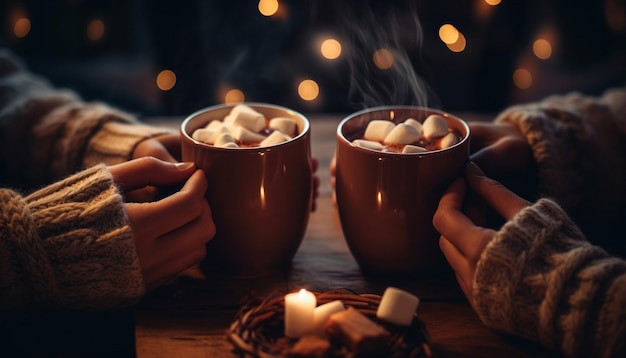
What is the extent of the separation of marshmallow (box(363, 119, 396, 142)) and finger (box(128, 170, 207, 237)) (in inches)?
11.4

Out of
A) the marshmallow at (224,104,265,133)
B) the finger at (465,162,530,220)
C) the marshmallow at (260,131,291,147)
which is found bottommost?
the finger at (465,162,530,220)

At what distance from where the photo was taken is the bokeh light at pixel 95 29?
2.65 meters

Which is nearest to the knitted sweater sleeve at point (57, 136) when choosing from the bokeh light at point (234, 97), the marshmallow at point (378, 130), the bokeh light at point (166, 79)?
the marshmallow at point (378, 130)

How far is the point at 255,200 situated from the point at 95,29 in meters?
1.94

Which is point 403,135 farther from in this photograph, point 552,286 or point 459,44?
point 459,44

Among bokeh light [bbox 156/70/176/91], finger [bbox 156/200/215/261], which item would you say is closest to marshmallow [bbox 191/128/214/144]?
finger [bbox 156/200/215/261]

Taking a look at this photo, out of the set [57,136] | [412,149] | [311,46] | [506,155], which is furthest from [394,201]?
[311,46]

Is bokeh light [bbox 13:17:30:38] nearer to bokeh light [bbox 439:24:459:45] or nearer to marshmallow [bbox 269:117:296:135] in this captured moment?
bokeh light [bbox 439:24:459:45]

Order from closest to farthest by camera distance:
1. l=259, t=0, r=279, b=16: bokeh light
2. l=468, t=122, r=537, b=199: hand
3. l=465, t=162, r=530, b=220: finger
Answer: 1. l=465, t=162, r=530, b=220: finger
2. l=468, t=122, r=537, b=199: hand
3. l=259, t=0, r=279, b=16: bokeh light

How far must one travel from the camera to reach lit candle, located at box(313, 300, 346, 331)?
2.84 feet

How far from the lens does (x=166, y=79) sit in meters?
2.28

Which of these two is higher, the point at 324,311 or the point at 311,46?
the point at 311,46

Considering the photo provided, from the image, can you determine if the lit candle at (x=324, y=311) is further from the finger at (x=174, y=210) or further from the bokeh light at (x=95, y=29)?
the bokeh light at (x=95, y=29)

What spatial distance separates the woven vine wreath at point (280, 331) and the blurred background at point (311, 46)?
1194 mm
